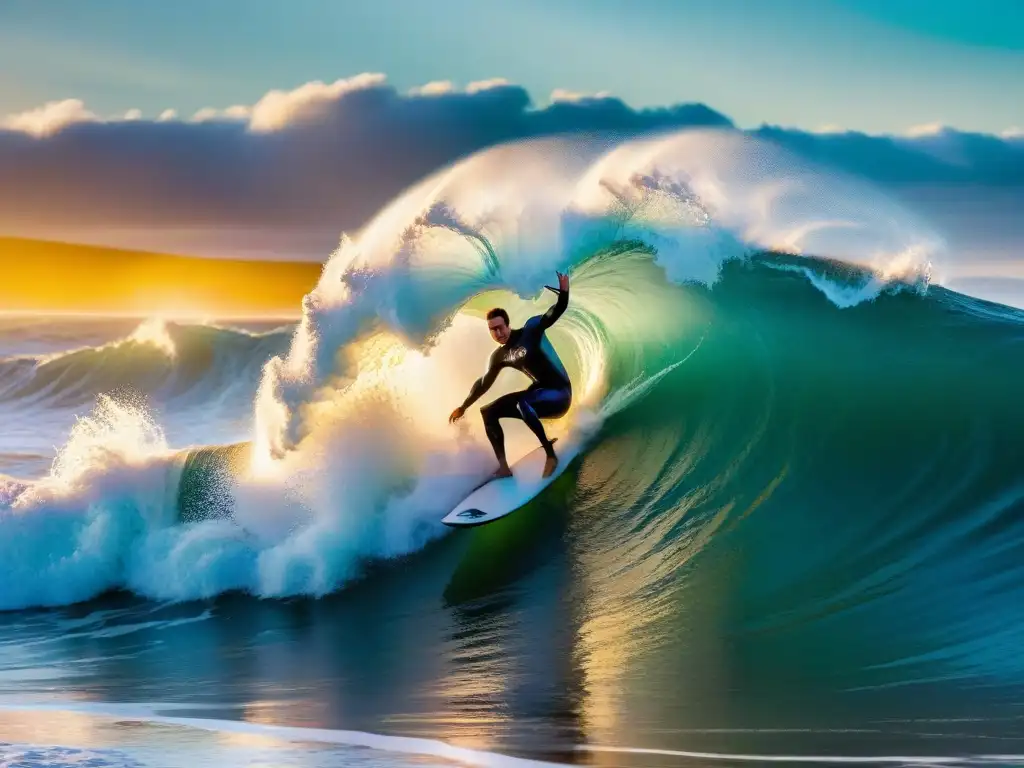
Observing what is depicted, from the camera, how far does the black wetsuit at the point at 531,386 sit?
8.39 meters

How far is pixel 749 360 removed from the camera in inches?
408

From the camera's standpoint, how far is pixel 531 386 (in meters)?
8.48

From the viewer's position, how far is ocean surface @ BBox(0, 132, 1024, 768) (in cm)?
539

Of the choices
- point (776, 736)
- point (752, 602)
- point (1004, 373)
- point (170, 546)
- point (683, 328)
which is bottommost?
point (776, 736)

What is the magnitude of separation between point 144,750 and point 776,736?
2690 millimetres

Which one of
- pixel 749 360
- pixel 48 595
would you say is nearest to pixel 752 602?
pixel 749 360

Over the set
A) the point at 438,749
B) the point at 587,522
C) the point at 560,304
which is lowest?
the point at 438,749

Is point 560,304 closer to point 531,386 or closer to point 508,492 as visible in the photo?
point 531,386

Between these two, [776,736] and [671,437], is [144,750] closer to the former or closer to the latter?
[776,736]

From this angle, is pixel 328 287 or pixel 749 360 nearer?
pixel 328 287

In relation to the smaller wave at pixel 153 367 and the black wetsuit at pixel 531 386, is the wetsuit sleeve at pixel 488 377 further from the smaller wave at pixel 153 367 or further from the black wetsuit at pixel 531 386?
Result: the smaller wave at pixel 153 367

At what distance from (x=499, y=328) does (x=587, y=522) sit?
160 centimetres

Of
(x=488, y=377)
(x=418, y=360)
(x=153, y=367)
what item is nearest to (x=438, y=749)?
(x=488, y=377)

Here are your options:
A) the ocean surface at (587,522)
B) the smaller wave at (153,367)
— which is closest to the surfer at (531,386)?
the ocean surface at (587,522)
